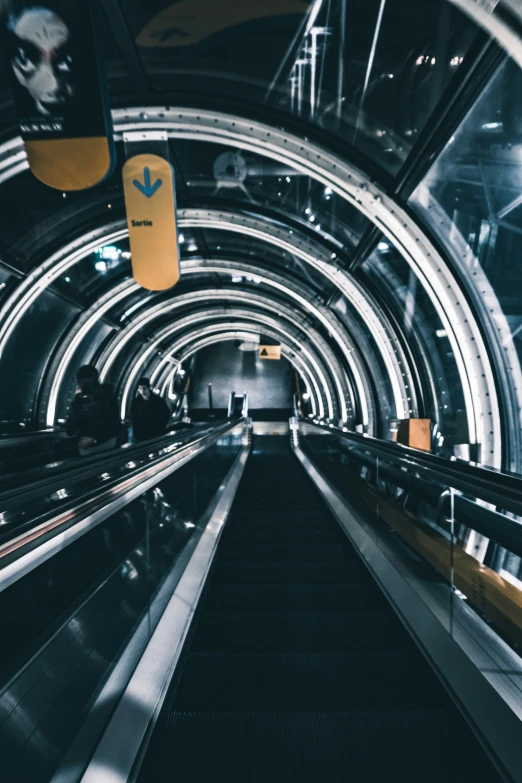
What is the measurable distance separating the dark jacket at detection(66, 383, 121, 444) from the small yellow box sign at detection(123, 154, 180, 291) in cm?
222

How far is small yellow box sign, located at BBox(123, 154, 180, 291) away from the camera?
7070 millimetres

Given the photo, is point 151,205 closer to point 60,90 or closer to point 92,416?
point 60,90

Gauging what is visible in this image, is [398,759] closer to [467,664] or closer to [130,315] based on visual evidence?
[467,664]

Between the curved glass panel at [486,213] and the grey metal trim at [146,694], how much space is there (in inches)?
148

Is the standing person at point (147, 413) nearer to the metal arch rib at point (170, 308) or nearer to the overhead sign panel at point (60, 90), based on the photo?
the overhead sign panel at point (60, 90)

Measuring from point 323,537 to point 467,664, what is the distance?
3383 mm

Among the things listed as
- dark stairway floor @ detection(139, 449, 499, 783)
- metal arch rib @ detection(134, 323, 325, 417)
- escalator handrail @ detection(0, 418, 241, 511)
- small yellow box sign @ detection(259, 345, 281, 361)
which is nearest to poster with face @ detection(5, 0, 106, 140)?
escalator handrail @ detection(0, 418, 241, 511)

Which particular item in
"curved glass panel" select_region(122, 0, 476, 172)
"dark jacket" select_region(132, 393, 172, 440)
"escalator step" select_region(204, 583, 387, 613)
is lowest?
"escalator step" select_region(204, 583, 387, 613)

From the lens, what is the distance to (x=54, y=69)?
4984mm

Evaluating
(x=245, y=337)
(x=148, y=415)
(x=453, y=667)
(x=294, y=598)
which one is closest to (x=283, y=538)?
(x=294, y=598)

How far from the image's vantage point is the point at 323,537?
5.82 meters

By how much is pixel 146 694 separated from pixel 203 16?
5.65 meters

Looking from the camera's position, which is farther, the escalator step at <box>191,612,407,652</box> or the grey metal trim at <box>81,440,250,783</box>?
the escalator step at <box>191,612,407,652</box>

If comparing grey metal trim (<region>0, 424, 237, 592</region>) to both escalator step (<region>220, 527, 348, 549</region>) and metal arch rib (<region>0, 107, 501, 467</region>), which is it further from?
metal arch rib (<region>0, 107, 501, 467</region>)
